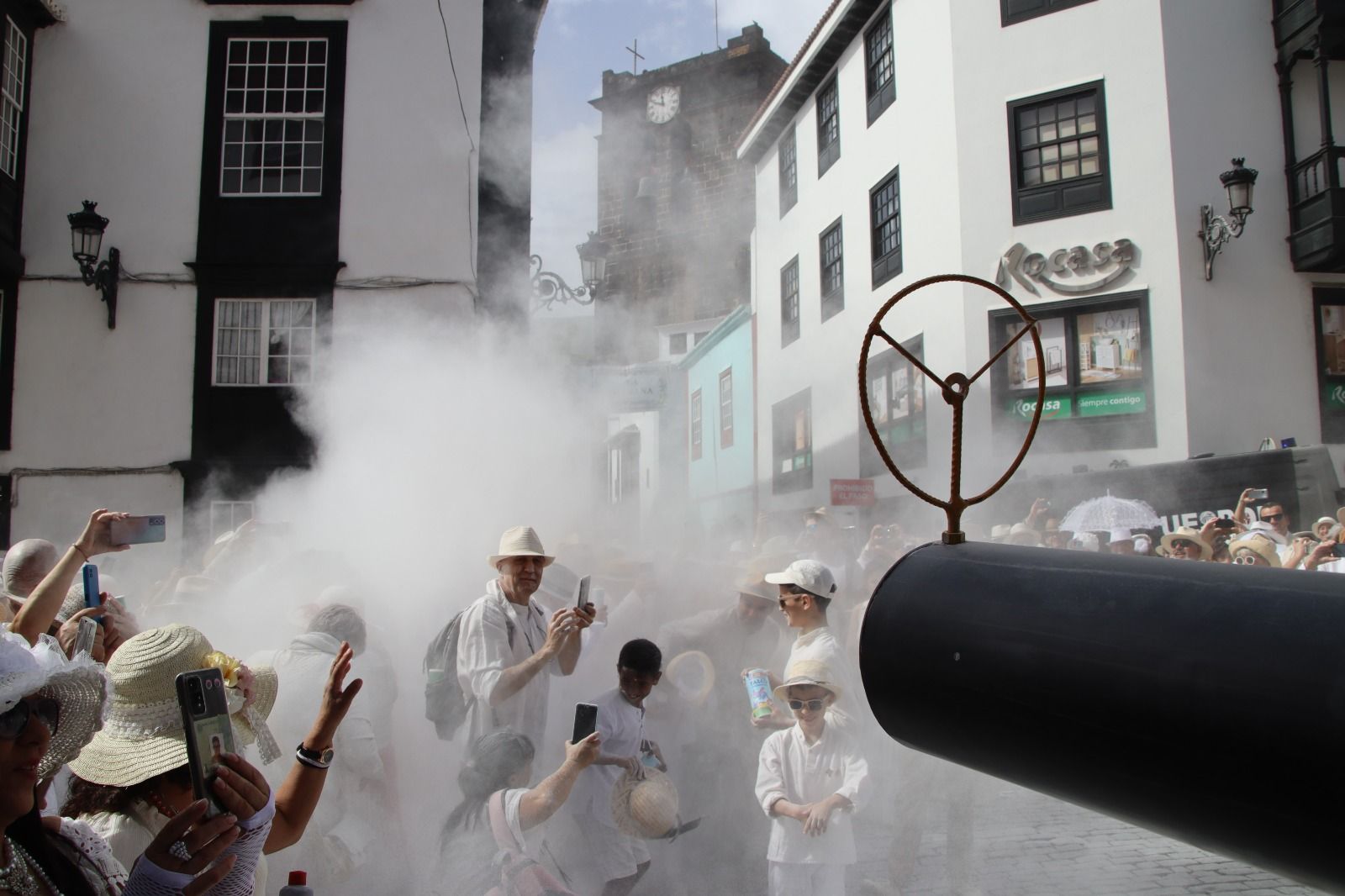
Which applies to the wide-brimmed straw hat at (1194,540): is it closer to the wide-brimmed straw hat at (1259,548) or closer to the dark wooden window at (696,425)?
the wide-brimmed straw hat at (1259,548)

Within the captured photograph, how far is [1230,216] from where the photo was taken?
965 cm

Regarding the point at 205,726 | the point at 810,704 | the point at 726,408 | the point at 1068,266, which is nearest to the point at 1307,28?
the point at 1068,266

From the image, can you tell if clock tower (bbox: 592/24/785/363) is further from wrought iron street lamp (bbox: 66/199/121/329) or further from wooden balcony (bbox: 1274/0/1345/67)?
wrought iron street lamp (bbox: 66/199/121/329)

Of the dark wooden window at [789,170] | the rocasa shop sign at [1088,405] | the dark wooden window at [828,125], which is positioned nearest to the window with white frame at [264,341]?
the rocasa shop sign at [1088,405]

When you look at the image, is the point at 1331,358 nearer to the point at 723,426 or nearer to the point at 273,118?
the point at 273,118

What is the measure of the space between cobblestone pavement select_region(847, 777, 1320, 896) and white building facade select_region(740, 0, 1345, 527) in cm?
542

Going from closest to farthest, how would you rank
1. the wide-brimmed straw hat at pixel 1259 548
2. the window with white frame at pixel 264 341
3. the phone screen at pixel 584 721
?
the phone screen at pixel 584 721 < the wide-brimmed straw hat at pixel 1259 548 < the window with white frame at pixel 264 341

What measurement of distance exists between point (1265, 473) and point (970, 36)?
618 cm

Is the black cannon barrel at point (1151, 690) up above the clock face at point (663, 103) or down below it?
below

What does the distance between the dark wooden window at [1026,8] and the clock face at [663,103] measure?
71.4ft

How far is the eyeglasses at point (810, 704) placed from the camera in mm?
3445

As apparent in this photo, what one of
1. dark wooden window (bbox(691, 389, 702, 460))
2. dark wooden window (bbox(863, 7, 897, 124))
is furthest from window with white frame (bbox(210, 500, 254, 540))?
dark wooden window (bbox(691, 389, 702, 460))

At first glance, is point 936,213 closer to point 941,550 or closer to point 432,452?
point 432,452

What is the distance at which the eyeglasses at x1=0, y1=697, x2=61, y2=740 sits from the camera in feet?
4.32
